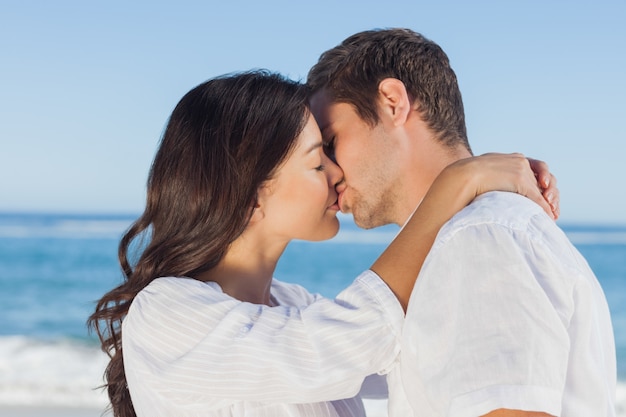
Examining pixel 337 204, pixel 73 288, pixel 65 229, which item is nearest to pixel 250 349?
pixel 337 204

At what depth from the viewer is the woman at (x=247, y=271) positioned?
1.68 meters

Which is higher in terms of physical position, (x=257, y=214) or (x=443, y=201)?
(x=443, y=201)

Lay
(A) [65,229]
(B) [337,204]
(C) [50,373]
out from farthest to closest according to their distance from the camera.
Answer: (A) [65,229], (C) [50,373], (B) [337,204]

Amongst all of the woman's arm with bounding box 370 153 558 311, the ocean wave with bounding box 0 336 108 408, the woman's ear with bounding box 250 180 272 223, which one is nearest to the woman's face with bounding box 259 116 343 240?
the woman's ear with bounding box 250 180 272 223

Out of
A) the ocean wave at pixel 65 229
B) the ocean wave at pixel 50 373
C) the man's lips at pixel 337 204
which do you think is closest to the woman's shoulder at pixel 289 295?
the man's lips at pixel 337 204

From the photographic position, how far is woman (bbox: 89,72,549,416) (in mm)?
1682

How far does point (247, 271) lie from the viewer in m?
2.28

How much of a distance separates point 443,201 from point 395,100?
58 centimetres

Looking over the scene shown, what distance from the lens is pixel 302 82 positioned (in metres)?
2.33

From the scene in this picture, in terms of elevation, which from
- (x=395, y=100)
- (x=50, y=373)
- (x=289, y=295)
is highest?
(x=395, y=100)

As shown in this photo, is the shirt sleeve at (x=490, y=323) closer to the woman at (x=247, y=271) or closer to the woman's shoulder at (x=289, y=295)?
the woman at (x=247, y=271)

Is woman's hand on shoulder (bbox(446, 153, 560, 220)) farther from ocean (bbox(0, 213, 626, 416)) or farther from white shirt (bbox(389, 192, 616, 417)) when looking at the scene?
ocean (bbox(0, 213, 626, 416))

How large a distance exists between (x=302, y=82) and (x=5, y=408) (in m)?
4.82

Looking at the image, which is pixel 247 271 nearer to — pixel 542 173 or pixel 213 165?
pixel 213 165
